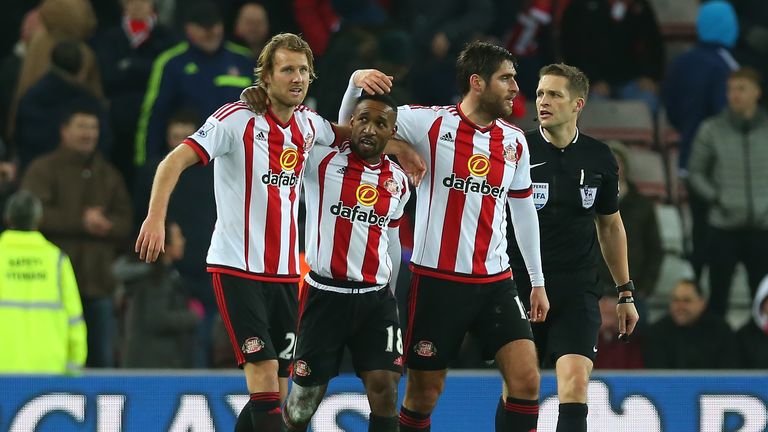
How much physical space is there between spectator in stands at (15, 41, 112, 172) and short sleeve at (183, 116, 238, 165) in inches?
162

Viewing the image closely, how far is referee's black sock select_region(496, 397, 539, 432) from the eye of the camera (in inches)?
323

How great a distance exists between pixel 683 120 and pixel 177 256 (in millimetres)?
4384

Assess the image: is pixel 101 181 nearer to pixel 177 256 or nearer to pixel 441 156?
pixel 177 256

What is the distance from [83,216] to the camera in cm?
1173

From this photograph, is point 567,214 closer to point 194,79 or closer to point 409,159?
point 409,159

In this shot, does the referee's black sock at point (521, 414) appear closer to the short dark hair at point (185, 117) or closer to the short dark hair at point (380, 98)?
the short dark hair at point (380, 98)

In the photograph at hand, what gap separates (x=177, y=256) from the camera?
11516 mm

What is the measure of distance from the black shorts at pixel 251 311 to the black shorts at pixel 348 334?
A: 0.16 m

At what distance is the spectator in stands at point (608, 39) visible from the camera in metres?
14.3

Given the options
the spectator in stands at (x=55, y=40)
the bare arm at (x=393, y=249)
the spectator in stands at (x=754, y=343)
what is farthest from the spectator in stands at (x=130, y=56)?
the spectator in stands at (x=754, y=343)

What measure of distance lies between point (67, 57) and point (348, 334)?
4731 millimetres

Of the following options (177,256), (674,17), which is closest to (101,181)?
(177,256)

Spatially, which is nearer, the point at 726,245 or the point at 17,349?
the point at 17,349

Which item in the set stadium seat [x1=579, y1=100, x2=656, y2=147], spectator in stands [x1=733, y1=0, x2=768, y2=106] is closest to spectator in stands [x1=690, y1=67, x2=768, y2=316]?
stadium seat [x1=579, y1=100, x2=656, y2=147]
